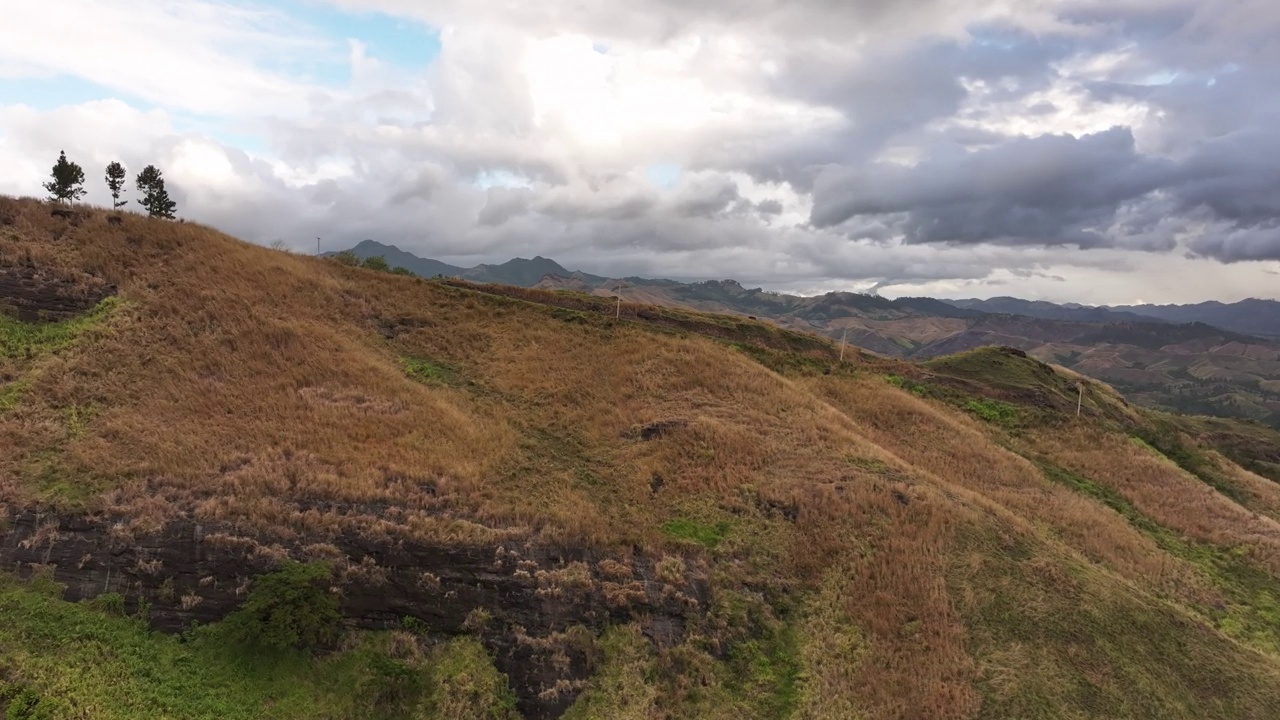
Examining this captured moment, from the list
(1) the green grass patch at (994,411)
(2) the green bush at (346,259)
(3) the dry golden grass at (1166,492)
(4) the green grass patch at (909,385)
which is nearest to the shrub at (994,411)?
(1) the green grass patch at (994,411)

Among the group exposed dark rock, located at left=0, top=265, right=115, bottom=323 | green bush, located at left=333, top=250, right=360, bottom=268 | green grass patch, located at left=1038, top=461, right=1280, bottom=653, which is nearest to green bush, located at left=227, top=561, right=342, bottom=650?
exposed dark rock, located at left=0, top=265, right=115, bottom=323

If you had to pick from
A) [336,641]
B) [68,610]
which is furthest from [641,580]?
[68,610]

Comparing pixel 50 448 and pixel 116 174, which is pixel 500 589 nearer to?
pixel 50 448

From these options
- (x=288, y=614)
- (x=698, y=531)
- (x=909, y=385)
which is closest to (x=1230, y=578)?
(x=909, y=385)

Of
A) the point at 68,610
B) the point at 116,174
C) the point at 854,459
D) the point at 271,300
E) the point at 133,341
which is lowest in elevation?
the point at 68,610

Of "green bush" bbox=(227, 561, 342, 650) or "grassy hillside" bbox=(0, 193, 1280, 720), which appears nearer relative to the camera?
"green bush" bbox=(227, 561, 342, 650)

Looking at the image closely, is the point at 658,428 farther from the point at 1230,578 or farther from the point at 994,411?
the point at 994,411

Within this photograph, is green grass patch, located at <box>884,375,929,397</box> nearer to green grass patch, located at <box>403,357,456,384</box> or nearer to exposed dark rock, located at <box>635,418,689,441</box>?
exposed dark rock, located at <box>635,418,689,441</box>
